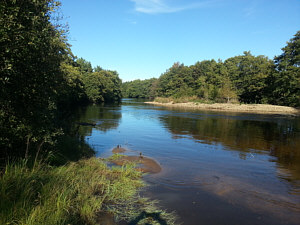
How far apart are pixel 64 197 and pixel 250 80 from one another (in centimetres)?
8507

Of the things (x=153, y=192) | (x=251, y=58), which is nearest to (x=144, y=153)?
(x=153, y=192)

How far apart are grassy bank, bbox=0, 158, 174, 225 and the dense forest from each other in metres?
70.0

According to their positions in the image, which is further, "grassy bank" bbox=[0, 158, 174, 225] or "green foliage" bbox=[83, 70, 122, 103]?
"green foliage" bbox=[83, 70, 122, 103]

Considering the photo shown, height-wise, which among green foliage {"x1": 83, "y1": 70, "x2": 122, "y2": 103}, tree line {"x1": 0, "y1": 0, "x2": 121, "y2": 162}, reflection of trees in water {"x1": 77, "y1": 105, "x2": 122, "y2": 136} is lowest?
reflection of trees in water {"x1": 77, "y1": 105, "x2": 122, "y2": 136}

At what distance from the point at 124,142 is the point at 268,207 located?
42.2ft

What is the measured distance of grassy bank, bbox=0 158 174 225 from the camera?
4.95 metres

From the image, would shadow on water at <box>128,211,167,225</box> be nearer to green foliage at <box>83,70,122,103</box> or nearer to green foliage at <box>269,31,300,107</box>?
green foliage at <box>269,31,300,107</box>

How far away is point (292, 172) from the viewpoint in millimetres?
12477

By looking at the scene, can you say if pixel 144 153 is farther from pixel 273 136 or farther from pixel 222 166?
pixel 273 136

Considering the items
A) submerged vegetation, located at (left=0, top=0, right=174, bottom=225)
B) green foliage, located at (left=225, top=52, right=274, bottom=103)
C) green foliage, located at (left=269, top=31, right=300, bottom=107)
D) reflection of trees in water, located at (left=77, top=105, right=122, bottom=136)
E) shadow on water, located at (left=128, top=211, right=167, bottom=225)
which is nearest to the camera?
submerged vegetation, located at (left=0, top=0, right=174, bottom=225)

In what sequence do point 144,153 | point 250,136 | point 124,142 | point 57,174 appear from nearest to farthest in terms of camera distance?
point 57,174, point 144,153, point 124,142, point 250,136

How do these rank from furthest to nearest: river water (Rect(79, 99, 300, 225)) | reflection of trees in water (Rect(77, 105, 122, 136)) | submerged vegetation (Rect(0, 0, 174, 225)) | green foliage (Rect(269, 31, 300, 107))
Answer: green foliage (Rect(269, 31, 300, 107)) < reflection of trees in water (Rect(77, 105, 122, 136)) < river water (Rect(79, 99, 300, 225)) < submerged vegetation (Rect(0, 0, 174, 225))

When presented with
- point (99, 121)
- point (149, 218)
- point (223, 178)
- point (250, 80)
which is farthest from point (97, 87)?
point (149, 218)

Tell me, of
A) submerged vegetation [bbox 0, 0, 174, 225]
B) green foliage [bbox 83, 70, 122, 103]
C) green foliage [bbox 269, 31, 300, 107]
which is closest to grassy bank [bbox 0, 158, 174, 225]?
submerged vegetation [bbox 0, 0, 174, 225]
